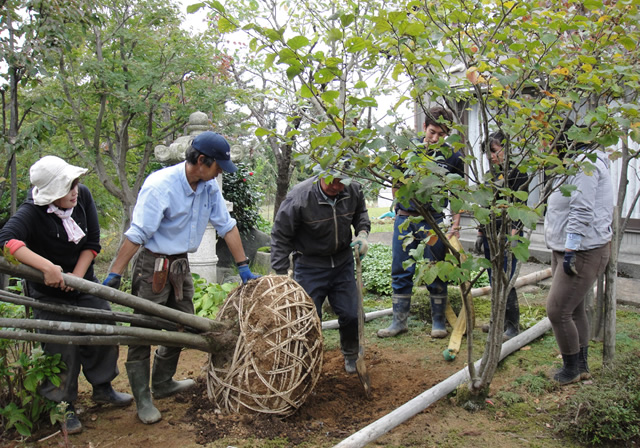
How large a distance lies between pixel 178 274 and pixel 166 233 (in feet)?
1.02

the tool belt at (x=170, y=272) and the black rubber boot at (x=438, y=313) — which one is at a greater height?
the tool belt at (x=170, y=272)

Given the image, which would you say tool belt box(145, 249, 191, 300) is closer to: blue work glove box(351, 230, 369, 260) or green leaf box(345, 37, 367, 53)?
blue work glove box(351, 230, 369, 260)

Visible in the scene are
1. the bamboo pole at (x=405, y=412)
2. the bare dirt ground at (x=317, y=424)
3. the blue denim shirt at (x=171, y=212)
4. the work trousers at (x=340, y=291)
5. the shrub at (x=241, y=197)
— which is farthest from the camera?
the shrub at (x=241, y=197)

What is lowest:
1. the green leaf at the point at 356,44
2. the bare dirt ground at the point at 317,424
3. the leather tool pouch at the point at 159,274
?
the bare dirt ground at the point at 317,424

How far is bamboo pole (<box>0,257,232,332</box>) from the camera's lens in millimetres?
2639

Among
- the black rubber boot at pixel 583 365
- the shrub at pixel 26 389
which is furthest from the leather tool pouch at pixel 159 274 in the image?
the black rubber boot at pixel 583 365

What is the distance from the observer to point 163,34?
757cm

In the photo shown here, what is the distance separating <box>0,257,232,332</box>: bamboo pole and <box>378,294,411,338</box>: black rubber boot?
7.55ft

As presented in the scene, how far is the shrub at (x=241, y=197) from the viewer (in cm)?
957

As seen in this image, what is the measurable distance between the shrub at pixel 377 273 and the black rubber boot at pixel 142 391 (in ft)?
14.2

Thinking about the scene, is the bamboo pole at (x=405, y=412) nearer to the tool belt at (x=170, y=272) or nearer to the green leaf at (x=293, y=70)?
the tool belt at (x=170, y=272)

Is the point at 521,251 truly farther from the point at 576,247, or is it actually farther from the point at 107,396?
the point at 107,396

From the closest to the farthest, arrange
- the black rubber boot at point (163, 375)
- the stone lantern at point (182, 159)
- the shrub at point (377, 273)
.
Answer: the black rubber boot at point (163, 375) → the stone lantern at point (182, 159) → the shrub at point (377, 273)

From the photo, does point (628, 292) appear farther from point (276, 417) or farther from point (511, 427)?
point (276, 417)
